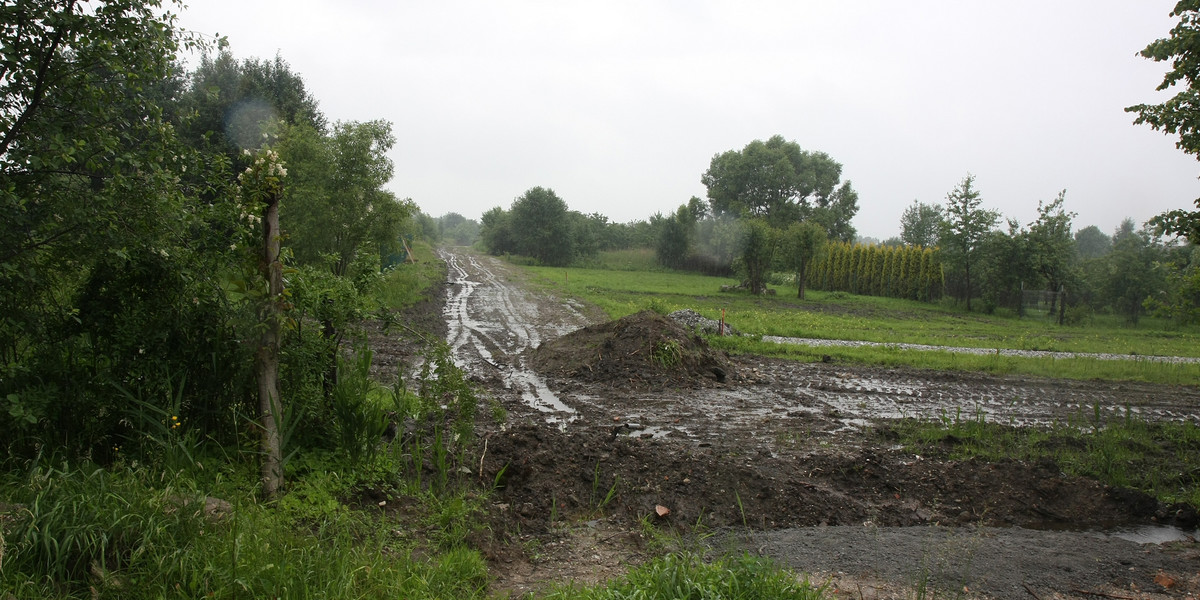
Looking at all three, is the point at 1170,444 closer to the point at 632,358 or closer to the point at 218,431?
the point at 632,358

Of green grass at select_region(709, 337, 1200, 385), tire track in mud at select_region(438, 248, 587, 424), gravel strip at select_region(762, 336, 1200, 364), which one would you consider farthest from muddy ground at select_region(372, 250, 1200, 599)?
gravel strip at select_region(762, 336, 1200, 364)

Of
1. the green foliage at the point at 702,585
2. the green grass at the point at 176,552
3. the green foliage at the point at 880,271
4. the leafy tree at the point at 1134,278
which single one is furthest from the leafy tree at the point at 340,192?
the leafy tree at the point at 1134,278

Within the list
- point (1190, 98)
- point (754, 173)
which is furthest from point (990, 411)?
point (754, 173)

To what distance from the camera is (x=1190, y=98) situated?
A: 8719mm

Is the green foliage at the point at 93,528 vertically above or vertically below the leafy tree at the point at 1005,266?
below

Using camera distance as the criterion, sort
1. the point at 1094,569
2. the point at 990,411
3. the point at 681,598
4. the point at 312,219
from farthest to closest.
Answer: the point at 312,219 → the point at 990,411 → the point at 1094,569 → the point at 681,598

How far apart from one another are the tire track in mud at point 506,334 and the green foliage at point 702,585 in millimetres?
4601

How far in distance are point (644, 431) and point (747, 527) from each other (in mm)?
2965

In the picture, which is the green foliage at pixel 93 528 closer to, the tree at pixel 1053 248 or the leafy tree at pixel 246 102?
the leafy tree at pixel 246 102

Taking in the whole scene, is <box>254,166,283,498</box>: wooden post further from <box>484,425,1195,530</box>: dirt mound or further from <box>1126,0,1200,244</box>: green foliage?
<box>1126,0,1200,244</box>: green foliage

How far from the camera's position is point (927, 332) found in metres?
21.7

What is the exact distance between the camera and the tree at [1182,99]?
852 cm

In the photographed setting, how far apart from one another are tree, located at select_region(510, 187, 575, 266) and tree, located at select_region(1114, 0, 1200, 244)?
2069 inches

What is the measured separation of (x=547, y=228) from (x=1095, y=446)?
5482 cm
